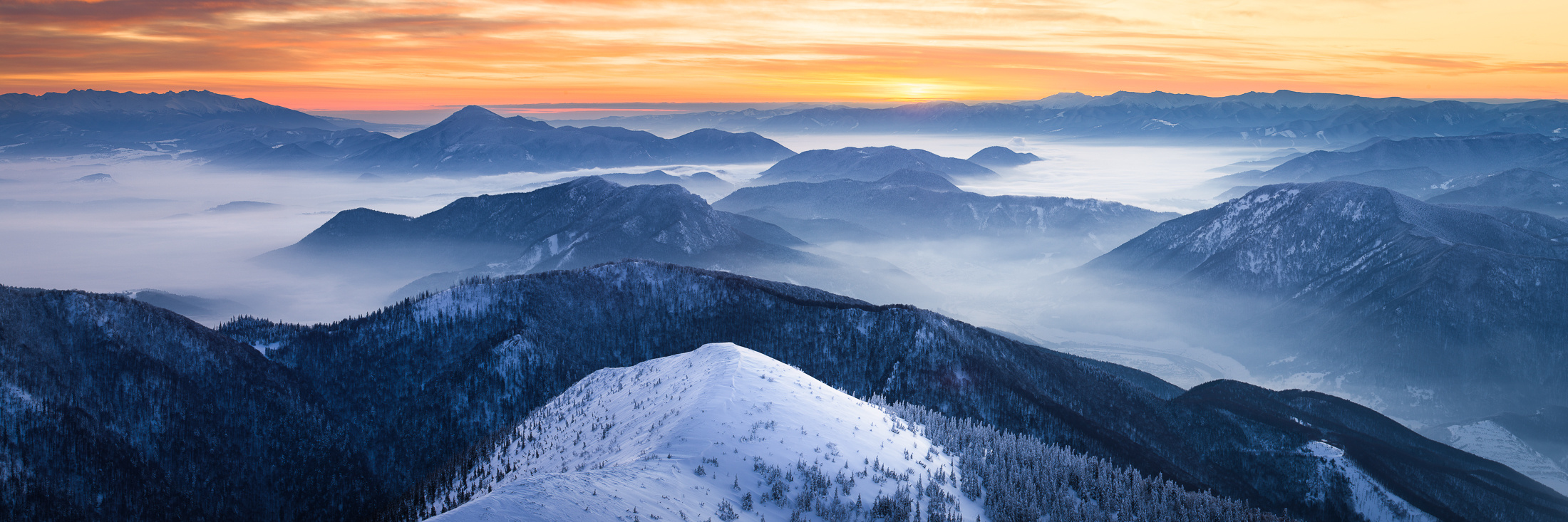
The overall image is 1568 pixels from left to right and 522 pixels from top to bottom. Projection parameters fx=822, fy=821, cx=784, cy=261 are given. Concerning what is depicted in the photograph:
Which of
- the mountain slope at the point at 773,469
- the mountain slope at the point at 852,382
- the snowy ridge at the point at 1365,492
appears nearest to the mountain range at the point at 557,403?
the snowy ridge at the point at 1365,492

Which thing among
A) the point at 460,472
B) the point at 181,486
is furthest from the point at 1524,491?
the point at 181,486

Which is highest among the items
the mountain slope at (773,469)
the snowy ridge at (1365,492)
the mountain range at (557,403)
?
the mountain slope at (773,469)

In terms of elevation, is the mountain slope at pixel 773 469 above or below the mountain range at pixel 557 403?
above

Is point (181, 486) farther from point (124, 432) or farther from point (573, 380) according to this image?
point (573, 380)

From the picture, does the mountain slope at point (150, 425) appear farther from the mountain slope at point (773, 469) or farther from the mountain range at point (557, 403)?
the mountain slope at point (773, 469)

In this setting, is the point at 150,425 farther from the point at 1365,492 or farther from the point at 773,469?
the point at 1365,492

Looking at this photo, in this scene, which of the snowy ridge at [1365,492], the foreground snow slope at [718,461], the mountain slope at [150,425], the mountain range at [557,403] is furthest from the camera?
the snowy ridge at [1365,492]
